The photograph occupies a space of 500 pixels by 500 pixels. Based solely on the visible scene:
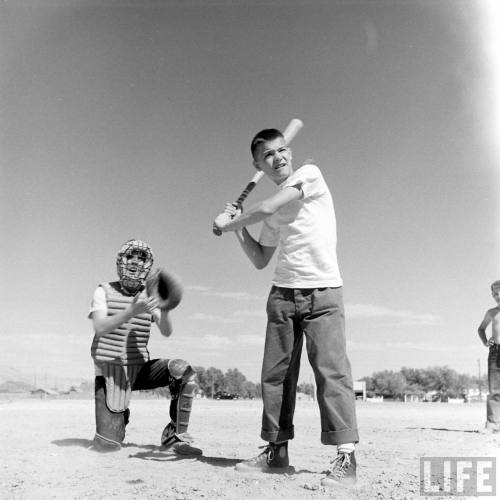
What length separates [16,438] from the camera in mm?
5453

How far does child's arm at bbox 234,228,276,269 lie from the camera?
3.96 metres

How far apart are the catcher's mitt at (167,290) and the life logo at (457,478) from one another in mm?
2021

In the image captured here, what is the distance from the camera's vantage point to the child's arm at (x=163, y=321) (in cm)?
468

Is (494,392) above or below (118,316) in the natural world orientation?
below

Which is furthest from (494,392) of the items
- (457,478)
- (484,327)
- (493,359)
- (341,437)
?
(341,437)

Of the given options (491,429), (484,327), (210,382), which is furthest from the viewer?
(210,382)

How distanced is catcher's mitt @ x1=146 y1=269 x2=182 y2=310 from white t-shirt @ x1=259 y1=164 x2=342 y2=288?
1026mm

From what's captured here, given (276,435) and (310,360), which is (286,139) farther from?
(276,435)

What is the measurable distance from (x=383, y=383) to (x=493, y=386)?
69035 millimetres

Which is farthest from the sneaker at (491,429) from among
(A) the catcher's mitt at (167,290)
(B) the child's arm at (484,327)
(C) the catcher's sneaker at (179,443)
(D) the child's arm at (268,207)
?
(D) the child's arm at (268,207)

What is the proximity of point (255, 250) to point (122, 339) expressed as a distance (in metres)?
1.40

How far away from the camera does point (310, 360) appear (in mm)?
3584

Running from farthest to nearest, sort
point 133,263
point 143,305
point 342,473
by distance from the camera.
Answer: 1. point 133,263
2. point 143,305
3. point 342,473

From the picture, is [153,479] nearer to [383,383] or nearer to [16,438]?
[16,438]
